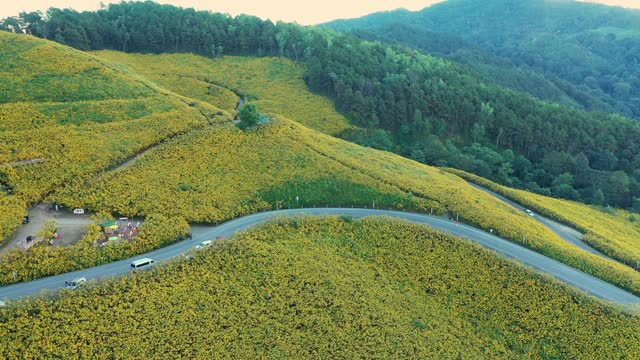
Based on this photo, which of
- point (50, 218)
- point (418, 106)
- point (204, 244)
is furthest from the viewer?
point (418, 106)

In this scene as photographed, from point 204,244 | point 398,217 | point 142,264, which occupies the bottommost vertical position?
point 398,217

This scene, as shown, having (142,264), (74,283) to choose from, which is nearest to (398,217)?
(142,264)

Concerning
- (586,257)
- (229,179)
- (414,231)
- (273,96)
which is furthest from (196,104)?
(586,257)

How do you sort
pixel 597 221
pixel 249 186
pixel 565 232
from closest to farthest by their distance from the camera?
pixel 249 186, pixel 565 232, pixel 597 221

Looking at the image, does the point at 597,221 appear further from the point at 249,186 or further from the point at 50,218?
the point at 50,218

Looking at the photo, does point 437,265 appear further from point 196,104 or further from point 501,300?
point 196,104

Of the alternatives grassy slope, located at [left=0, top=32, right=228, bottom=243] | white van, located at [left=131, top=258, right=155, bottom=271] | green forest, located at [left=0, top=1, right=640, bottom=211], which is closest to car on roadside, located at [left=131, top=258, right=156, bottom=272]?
white van, located at [left=131, top=258, right=155, bottom=271]

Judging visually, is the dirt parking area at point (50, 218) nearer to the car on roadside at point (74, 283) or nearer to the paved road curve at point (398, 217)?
the paved road curve at point (398, 217)
